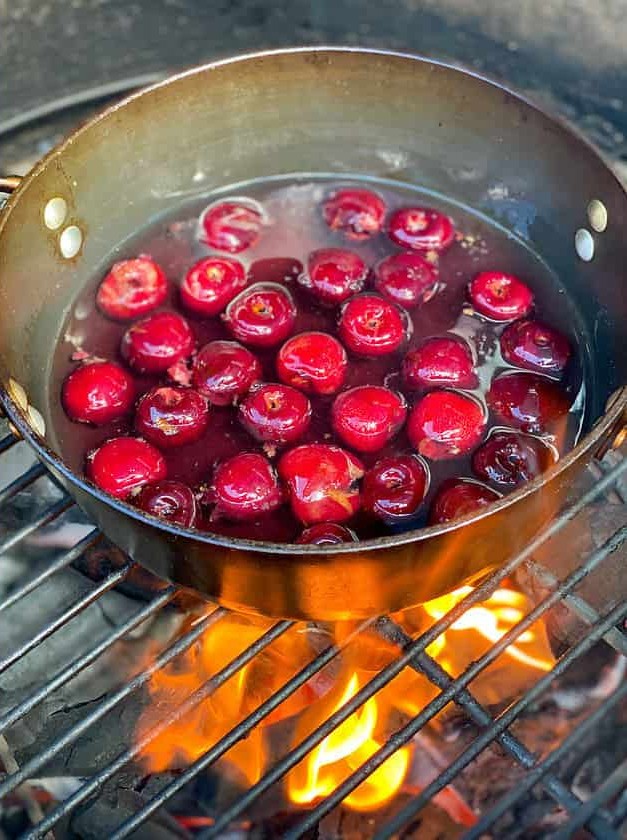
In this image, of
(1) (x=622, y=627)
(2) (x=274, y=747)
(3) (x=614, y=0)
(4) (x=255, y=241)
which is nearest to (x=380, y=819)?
(2) (x=274, y=747)

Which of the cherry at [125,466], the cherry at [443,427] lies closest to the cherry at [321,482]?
the cherry at [443,427]

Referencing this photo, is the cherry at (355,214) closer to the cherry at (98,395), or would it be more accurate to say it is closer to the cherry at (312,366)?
the cherry at (312,366)

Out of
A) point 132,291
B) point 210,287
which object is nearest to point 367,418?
point 210,287

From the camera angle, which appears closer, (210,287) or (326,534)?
(326,534)

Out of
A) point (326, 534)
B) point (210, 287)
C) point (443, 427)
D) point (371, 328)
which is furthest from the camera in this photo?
point (210, 287)

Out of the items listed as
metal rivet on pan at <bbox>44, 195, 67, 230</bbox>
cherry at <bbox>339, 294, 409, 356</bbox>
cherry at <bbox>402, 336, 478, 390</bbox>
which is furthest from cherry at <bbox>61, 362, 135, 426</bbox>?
cherry at <bbox>402, 336, 478, 390</bbox>

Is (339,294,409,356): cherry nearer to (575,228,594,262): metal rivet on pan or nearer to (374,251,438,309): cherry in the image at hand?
(374,251,438,309): cherry

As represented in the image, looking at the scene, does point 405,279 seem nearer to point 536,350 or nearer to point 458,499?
point 536,350
